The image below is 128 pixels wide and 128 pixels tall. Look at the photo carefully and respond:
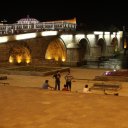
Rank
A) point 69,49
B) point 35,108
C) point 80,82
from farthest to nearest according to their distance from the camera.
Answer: point 69,49 < point 80,82 < point 35,108

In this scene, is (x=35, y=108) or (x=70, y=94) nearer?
(x=35, y=108)

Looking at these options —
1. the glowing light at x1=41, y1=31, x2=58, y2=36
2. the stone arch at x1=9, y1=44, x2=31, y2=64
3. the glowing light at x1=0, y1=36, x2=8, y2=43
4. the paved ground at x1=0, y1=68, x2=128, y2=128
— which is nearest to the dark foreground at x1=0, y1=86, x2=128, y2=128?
the paved ground at x1=0, y1=68, x2=128, y2=128

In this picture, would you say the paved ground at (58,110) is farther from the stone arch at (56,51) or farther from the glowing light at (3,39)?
the stone arch at (56,51)

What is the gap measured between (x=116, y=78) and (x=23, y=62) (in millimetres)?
15611

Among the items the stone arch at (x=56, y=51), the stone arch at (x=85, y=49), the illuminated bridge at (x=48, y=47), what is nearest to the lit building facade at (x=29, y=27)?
the illuminated bridge at (x=48, y=47)

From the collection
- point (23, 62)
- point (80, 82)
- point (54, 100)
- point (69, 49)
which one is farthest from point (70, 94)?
point (69, 49)

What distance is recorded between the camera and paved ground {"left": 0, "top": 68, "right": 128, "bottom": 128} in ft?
21.0

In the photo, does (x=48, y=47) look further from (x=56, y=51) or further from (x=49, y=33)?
(x=49, y=33)

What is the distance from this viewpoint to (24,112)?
7293 millimetres

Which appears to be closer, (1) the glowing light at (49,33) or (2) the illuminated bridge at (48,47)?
(2) the illuminated bridge at (48,47)

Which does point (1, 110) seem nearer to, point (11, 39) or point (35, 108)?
point (35, 108)

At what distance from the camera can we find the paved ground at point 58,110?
6398 millimetres

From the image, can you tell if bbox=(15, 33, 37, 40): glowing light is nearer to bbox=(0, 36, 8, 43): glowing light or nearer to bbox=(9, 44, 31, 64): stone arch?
bbox=(0, 36, 8, 43): glowing light

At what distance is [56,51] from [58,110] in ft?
112
